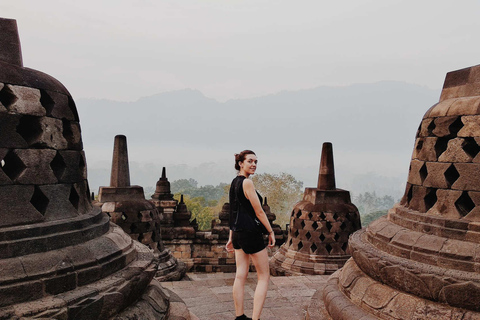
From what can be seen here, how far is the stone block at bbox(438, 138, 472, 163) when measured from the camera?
3145 millimetres

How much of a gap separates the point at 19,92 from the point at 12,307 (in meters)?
1.47

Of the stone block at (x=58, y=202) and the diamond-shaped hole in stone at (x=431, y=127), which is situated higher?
the diamond-shaped hole in stone at (x=431, y=127)

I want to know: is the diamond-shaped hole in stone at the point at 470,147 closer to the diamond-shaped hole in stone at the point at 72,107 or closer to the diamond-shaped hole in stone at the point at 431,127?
the diamond-shaped hole in stone at the point at 431,127

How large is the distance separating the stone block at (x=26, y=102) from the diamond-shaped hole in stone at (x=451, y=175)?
3.41 meters

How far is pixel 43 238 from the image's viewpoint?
8.47ft

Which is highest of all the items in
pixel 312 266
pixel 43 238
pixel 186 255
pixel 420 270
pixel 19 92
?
pixel 19 92

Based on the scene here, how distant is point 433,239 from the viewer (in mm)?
3090

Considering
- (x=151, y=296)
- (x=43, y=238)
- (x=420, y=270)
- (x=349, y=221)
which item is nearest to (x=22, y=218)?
(x=43, y=238)

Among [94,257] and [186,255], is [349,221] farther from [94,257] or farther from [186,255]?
[94,257]

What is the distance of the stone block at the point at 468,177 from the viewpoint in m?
3.06

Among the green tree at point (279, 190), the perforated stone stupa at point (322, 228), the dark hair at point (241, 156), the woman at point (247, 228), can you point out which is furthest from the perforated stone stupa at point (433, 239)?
the green tree at point (279, 190)

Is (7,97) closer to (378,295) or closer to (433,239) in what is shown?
(378,295)

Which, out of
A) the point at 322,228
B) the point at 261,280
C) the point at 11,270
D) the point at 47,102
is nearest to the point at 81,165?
the point at 47,102

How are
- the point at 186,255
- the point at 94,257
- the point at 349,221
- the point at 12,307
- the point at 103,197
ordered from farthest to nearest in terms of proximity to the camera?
1. the point at 186,255
2. the point at 349,221
3. the point at 103,197
4. the point at 94,257
5. the point at 12,307
